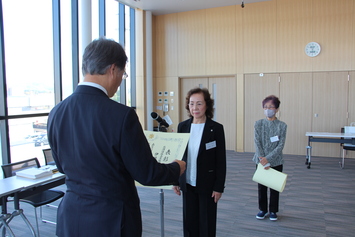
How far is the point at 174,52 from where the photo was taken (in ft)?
30.1

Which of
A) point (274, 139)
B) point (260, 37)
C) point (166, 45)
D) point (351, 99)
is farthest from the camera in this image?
point (166, 45)

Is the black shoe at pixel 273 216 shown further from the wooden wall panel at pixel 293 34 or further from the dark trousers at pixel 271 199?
the wooden wall panel at pixel 293 34

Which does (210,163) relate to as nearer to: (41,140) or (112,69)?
(112,69)

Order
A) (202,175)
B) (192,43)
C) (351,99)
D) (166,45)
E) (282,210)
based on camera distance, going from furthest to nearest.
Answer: (166,45) < (192,43) < (351,99) < (282,210) < (202,175)

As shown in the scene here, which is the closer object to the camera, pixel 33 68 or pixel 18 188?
pixel 18 188

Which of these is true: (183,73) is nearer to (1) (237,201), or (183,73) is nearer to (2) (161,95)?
(2) (161,95)

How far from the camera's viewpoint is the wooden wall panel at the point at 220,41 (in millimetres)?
8375

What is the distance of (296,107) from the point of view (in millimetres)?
7785

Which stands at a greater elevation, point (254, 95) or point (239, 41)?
point (239, 41)

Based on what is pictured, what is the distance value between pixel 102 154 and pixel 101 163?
0.13ft

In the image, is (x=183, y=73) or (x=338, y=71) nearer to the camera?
(x=338, y=71)

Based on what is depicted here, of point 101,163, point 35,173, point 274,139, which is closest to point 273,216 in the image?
point 274,139

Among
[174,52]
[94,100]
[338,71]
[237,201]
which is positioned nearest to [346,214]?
[237,201]

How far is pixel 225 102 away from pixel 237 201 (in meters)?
4.74
